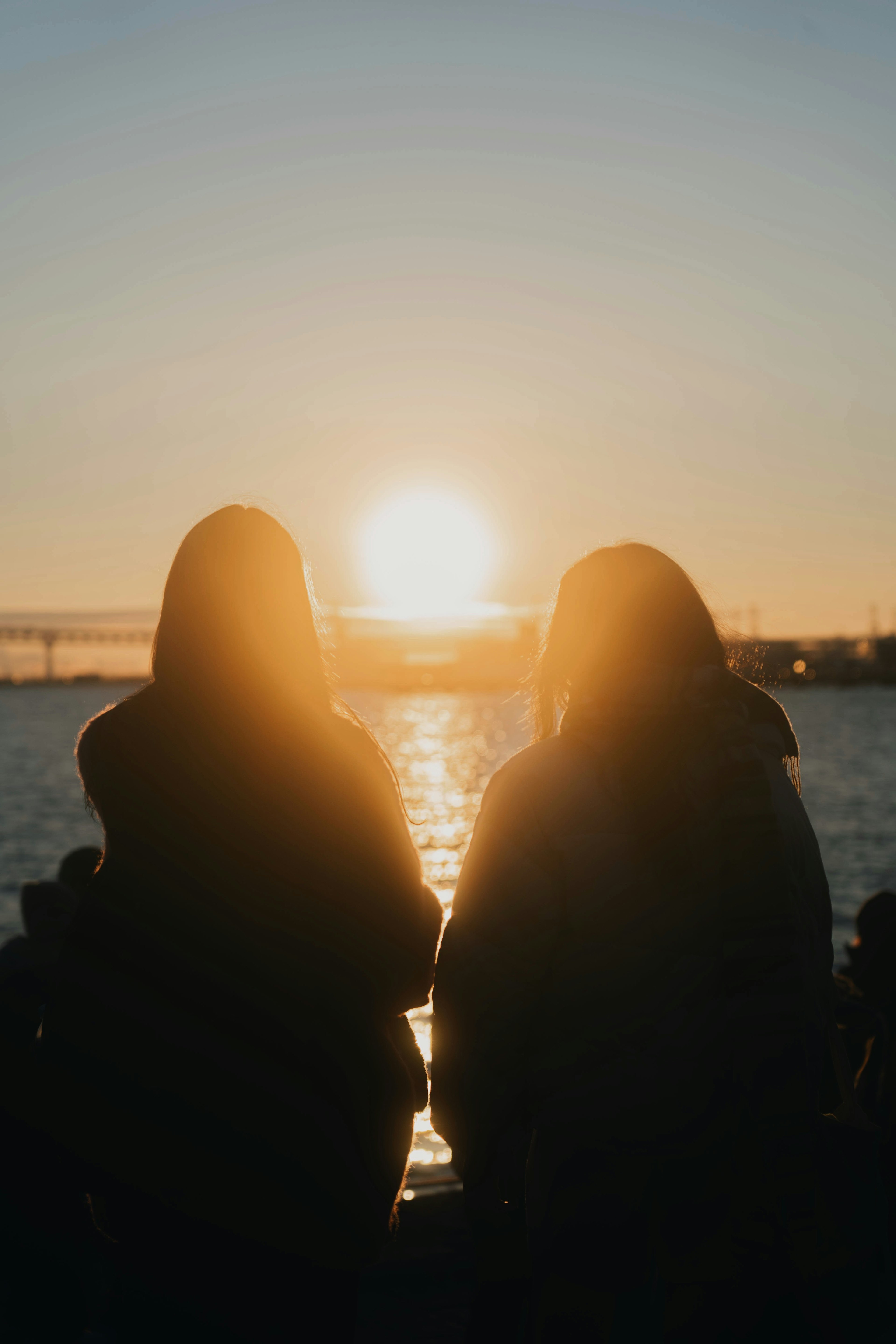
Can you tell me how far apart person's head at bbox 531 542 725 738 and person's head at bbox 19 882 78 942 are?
11.9 feet

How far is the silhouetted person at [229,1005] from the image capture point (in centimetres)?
210

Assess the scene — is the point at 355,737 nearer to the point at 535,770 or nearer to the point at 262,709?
the point at 262,709

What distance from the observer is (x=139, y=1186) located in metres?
2.10

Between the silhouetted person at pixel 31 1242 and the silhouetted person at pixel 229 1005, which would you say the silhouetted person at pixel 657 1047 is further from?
the silhouetted person at pixel 31 1242

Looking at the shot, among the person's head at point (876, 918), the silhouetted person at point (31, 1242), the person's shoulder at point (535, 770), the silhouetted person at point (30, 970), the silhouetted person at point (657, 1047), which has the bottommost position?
the silhouetted person at point (31, 1242)

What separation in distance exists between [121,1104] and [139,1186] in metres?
0.17

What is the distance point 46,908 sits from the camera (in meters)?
5.41

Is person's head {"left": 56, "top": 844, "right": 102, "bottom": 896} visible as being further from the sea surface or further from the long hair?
the long hair

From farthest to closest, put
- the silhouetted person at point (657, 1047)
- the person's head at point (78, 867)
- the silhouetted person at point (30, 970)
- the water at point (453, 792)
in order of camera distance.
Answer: the water at point (453, 792), the person's head at point (78, 867), the silhouetted person at point (30, 970), the silhouetted person at point (657, 1047)

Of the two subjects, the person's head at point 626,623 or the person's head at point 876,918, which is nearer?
the person's head at point 626,623

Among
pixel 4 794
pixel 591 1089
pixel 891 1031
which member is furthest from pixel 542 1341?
pixel 4 794

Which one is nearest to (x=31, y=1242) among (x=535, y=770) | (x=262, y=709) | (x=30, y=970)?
(x=30, y=970)

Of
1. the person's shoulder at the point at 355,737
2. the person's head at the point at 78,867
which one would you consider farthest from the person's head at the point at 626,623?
the person's head at the point at 78,867

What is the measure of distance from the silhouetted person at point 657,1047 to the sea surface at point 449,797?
0.60 meters
